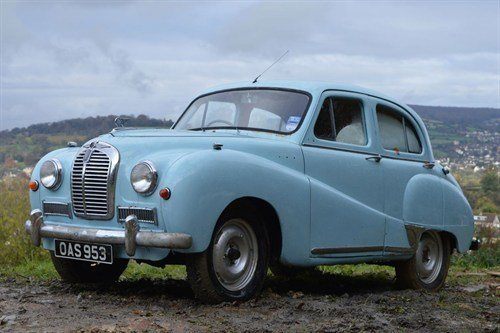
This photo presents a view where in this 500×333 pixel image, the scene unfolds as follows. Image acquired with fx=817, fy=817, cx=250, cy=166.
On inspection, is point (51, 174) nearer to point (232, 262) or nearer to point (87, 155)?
point (87, 155)

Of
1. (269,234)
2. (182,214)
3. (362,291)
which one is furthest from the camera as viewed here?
(362,291)

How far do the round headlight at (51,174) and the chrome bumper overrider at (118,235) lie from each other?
0.84ft

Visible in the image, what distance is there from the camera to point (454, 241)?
9117 millimetres

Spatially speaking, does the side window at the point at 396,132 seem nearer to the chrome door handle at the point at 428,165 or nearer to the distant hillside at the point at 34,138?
the chrome door handle at the point at 428,165

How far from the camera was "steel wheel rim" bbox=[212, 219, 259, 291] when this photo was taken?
6168 millimetres

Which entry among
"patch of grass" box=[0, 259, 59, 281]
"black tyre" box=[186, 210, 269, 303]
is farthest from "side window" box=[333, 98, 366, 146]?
"patch of grass" box=[0, 259, 59, 281]

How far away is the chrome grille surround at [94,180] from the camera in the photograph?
627 centimetres

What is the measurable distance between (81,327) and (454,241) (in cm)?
509

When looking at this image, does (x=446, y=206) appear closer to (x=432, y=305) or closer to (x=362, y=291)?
(x=362, y=291)

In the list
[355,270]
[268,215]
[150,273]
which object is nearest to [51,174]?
[268,215]

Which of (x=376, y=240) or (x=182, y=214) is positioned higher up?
(x=182, y=214)

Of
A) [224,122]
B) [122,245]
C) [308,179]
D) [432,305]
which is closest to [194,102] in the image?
[224,122]

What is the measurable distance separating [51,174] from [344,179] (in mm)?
2600

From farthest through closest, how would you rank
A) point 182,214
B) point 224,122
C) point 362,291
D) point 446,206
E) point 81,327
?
point 446,206 < point 362,291 < point 224,122 < point 182,214 < point 81,327
